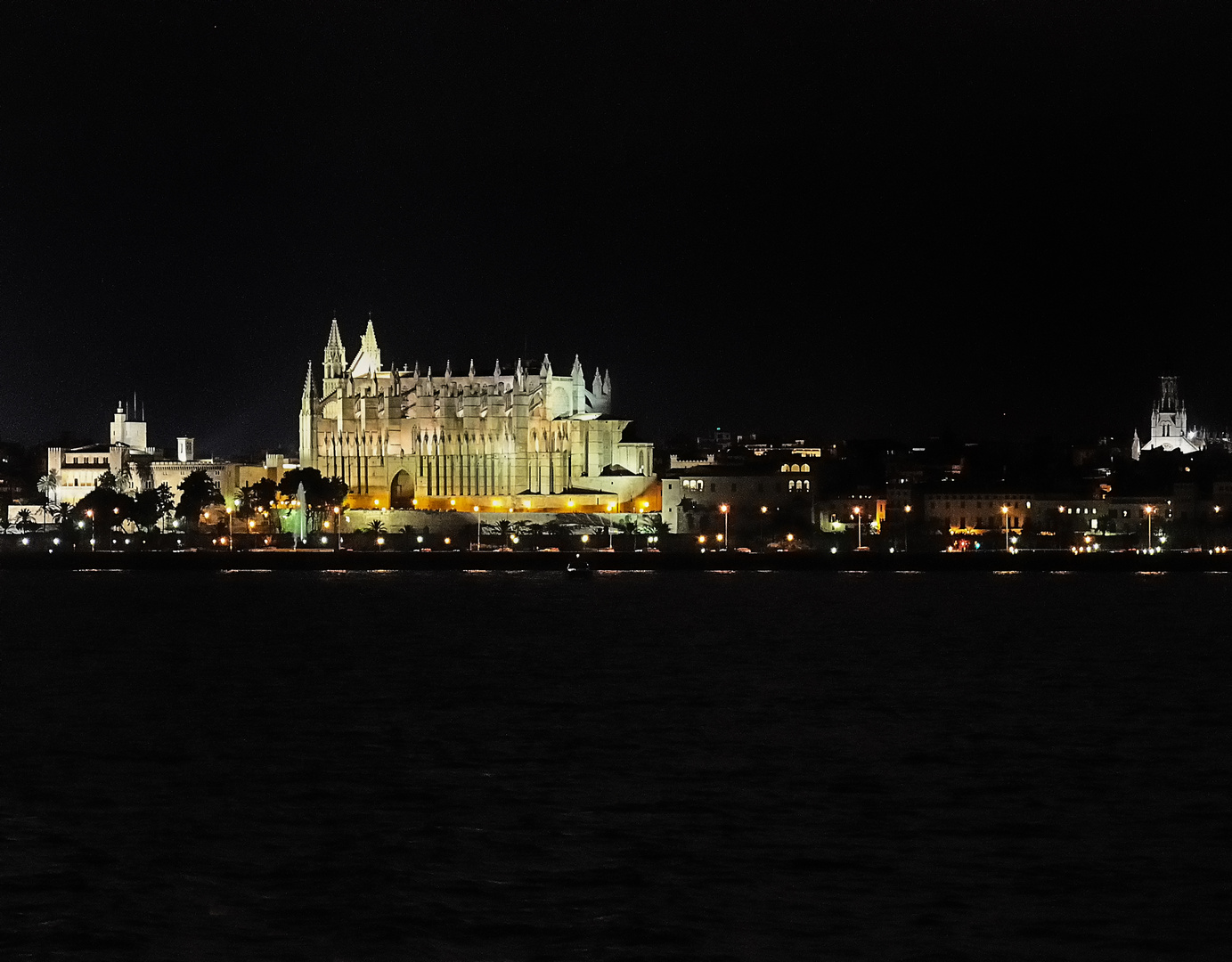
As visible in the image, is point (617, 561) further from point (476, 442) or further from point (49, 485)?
point (49, 485)

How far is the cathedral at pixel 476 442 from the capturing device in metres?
101

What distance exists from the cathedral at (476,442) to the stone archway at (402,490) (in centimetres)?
7

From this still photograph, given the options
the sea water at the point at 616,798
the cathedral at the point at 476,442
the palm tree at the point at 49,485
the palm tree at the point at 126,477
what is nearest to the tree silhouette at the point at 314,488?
the cathedral at the point at 476,442

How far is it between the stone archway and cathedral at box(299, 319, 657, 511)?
0.22ft

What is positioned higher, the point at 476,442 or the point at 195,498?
the point at 476,442

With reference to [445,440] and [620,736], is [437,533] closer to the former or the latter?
[445,440]

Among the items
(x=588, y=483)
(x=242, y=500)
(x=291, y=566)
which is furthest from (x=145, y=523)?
(x=588, y=483)

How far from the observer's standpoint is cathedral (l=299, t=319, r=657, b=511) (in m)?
101

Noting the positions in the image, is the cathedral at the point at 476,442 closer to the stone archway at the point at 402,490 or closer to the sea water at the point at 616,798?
the stone archway at the point at 402,490

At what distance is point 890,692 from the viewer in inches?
1202

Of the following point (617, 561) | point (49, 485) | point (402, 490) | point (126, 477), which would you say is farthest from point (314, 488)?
point (49, 485)

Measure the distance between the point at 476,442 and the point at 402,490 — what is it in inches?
200

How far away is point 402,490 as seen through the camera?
4139 inches

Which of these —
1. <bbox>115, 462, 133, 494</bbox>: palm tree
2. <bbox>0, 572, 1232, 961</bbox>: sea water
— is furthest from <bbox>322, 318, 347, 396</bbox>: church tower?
<bbox>0, 572, 1232, 961</bbox>: sea water
